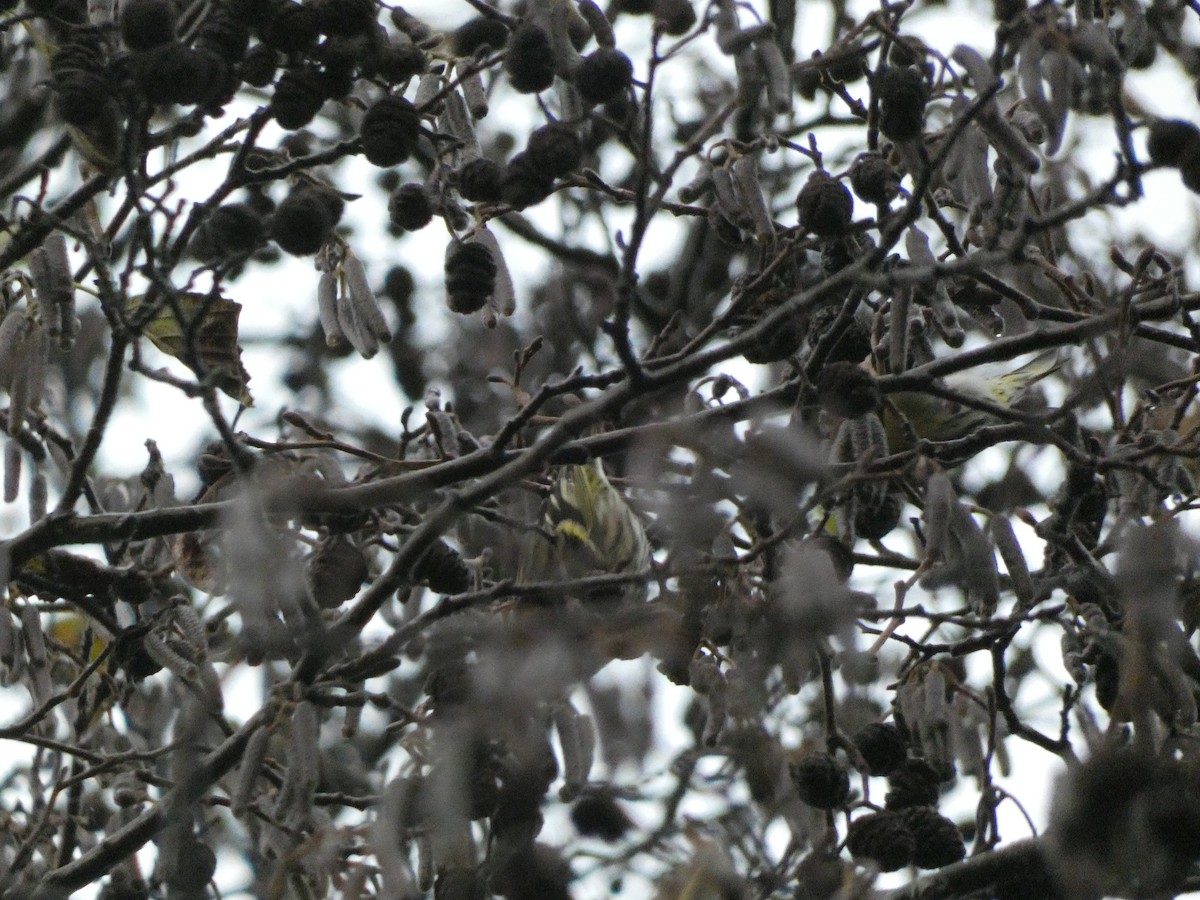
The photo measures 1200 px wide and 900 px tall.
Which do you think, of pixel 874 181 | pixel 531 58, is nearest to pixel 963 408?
pixel 874 181

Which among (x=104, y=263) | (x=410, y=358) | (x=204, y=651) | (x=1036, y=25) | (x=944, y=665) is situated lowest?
(x=944, y=665)

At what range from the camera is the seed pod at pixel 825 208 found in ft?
8.04

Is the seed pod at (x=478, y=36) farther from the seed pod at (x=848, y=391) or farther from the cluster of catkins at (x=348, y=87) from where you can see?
the seed pod at (x=848, y=391)

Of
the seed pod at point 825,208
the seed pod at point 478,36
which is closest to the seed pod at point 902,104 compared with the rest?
the seed pod at point 825,208

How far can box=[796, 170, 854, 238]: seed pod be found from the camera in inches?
96.4

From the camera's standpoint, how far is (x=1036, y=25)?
219cm

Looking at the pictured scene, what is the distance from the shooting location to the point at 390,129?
2.56 m

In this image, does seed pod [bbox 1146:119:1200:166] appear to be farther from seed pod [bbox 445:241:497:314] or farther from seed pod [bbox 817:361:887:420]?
seed pod [bbox 445:241:497:314]

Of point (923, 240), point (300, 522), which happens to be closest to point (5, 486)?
point (300, 522)

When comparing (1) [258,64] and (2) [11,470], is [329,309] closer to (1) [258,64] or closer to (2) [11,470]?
(1) [258,64]

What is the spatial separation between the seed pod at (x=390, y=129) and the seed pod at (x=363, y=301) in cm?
30

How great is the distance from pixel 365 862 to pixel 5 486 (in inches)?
42.3

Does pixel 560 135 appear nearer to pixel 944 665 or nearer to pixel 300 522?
pixel 300 522

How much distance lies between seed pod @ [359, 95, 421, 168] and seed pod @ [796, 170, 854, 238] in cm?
59
